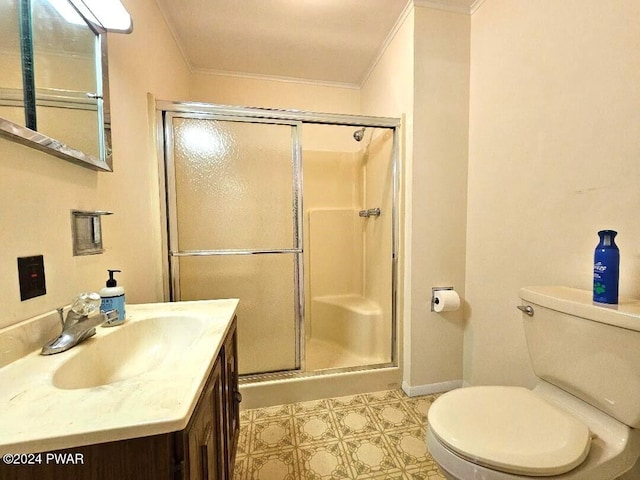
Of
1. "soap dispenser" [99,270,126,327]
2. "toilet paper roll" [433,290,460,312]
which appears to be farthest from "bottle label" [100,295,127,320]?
"toilet paper roll" [433,290,460,312]

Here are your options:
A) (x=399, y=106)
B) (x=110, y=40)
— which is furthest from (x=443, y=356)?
(x=110, y=40)

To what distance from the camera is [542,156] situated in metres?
1.27

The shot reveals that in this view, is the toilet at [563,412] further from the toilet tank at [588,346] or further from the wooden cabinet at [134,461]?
the wooden cabinet at [134,461]

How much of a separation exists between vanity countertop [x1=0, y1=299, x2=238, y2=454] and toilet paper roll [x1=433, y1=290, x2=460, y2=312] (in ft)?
4.59

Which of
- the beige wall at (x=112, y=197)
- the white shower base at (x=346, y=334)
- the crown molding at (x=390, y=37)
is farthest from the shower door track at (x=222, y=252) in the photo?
the crown molding at (x=390, y=37)

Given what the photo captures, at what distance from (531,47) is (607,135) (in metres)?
0.59

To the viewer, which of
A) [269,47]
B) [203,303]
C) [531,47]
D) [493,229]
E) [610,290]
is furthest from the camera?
[269,47]

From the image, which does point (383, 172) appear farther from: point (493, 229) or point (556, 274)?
point (556, 274)

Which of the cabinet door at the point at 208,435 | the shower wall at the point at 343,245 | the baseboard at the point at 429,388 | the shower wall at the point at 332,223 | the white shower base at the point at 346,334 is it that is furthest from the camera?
the shower wall at the point at 332,223

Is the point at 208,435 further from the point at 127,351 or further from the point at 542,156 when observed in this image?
the point at 542,156

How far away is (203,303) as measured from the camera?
1.16 meters

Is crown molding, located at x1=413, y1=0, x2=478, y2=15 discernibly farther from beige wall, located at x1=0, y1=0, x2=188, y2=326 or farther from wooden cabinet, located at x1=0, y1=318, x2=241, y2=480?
wooden cabinet, located at x1=0, y1=318, x2=241, y2=480

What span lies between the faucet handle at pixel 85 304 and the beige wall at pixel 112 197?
0.08 m

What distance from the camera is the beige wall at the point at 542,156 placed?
0.99m
